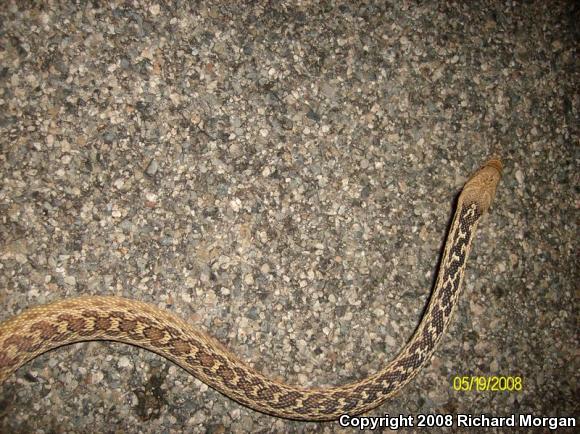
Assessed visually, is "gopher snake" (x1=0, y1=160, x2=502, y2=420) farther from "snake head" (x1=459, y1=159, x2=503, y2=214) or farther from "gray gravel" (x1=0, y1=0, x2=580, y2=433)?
"gray gravel" (x1=0, y1=0, x2=580, y2=433)

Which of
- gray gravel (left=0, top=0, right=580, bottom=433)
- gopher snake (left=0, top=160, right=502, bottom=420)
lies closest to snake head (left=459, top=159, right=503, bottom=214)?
gopher snake (left=0, top=160, right=502, bottom=420)

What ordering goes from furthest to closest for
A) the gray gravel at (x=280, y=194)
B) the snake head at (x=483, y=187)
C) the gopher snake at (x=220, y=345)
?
1. the snake head at (x=483, y=187)
2. the gray gravel at (x=280, y=194)
3. the gopher snake at (x=220, y=345)

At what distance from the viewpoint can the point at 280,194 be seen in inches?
129

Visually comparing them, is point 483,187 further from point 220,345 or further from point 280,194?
point 220,345

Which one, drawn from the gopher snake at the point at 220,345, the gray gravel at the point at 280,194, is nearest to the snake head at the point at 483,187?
the gopher snake at the point at 220,345

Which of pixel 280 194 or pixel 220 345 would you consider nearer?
pixel 220 345

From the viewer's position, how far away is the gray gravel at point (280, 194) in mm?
2947

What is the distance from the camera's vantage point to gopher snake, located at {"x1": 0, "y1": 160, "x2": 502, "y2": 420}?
260 cm

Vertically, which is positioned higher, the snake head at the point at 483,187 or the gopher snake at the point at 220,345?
the snake head at the point at 483,187

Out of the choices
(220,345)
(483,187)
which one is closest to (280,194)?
(220,345)

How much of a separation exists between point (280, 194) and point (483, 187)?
160cm

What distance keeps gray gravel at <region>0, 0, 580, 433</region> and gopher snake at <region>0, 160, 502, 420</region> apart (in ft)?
0.66

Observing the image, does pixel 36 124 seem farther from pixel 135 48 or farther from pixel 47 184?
pixel 135 48

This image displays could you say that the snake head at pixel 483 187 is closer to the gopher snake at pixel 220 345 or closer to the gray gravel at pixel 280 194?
the gopher snake at pixel 220 345
